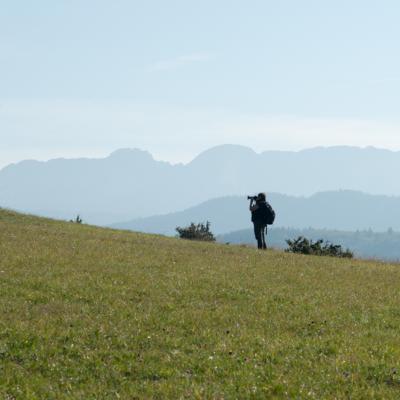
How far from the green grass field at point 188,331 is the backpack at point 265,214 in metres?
10.7

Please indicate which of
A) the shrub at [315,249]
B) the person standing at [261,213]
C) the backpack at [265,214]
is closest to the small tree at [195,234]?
the shrub at [315,249]

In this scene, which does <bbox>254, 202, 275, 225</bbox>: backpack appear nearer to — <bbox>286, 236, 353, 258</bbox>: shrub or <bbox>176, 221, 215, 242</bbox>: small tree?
<bbox>286, 236, 353, 258</bbox>: shrub

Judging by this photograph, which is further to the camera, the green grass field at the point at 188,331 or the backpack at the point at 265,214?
the backpack at the point at 265,214

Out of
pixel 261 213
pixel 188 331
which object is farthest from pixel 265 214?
pixel 188 331

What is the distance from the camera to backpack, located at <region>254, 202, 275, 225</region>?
1432 inches

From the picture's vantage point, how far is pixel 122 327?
15.2 metres

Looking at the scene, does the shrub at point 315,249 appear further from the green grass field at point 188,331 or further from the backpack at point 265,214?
the green grass field at point 188,331

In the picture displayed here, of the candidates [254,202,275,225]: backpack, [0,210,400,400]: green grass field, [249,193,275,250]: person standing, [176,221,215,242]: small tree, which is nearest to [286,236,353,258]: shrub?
[249,193,275,250]: person standing

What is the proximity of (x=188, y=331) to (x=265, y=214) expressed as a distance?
21.9 m

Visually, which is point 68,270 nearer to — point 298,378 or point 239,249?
point 298,378

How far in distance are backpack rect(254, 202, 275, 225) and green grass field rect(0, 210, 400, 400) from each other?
10652mm

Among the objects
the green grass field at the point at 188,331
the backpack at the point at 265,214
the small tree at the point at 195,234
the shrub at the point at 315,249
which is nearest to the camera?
the green grass field at the point at 188,331

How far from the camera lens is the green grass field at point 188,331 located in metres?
11.8

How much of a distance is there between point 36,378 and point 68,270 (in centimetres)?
1024
